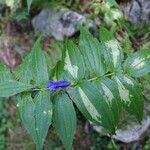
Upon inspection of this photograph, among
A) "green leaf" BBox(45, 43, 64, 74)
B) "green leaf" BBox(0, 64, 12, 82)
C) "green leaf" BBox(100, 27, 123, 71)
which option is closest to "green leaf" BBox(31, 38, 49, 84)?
"green leaf" BBox(0, 64, 12, 82)

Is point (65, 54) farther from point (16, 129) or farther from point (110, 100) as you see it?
point (16, 129)

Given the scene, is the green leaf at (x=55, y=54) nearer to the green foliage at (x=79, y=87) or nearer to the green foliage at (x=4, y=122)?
the green foliage at (x=4, y=122)

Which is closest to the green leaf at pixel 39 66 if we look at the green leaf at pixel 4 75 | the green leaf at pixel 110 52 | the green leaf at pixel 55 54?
the green leaf at pixel 4 75

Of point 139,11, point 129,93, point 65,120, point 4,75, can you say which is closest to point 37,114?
point 65,120

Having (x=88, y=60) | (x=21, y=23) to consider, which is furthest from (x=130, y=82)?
(x=21, y=23)

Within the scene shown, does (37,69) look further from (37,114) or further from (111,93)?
(111,93)

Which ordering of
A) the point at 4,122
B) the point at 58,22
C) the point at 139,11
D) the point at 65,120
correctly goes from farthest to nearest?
the point at 58,22 → the point at 4,122 → the point at 139,11 → the point at 65,120

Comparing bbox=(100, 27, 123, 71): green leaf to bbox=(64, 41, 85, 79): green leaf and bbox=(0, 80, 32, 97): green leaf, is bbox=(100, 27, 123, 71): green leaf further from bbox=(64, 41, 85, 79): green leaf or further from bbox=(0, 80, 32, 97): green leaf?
bbox=(0, 80, 32, 97): green leaf
